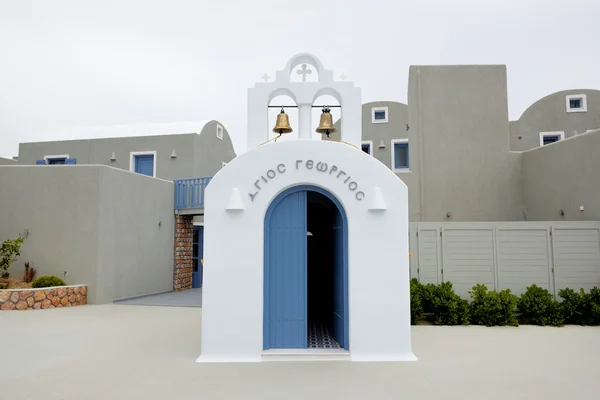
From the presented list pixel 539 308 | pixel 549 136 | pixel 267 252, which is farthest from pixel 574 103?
pixel 267 252

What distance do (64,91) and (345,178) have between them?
1768 centimetres

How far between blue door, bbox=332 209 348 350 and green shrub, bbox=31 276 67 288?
8.86 m

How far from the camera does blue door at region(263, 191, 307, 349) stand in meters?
7.66

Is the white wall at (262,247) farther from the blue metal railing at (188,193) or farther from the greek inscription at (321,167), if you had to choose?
the blue metal railing at (188,193)

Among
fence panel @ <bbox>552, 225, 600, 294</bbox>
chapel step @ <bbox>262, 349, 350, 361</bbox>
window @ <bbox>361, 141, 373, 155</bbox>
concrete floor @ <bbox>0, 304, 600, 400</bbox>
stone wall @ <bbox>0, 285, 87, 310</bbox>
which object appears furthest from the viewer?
window @ <bbox>361, 141, 373, 155</bbox>

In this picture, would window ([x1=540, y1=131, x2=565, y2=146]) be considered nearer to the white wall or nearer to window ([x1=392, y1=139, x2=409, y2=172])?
window ([x1=392, y1=139, x2=409, y2=172])

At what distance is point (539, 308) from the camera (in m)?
10.7

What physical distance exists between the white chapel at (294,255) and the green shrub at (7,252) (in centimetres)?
885

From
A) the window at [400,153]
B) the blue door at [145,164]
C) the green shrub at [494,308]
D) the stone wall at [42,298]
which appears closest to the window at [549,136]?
the window at [400,153]

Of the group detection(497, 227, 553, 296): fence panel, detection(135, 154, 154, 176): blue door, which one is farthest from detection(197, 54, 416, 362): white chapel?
detection(135, 154, 154, 176): blue door

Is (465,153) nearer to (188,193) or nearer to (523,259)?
(523,259)

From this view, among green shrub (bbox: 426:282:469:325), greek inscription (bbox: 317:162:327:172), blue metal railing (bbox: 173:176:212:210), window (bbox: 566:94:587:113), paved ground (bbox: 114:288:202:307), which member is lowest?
paved ground (bbox: 114:288:202:307)

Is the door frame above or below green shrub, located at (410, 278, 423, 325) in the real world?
above

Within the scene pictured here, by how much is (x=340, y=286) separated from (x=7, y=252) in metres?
10.6
